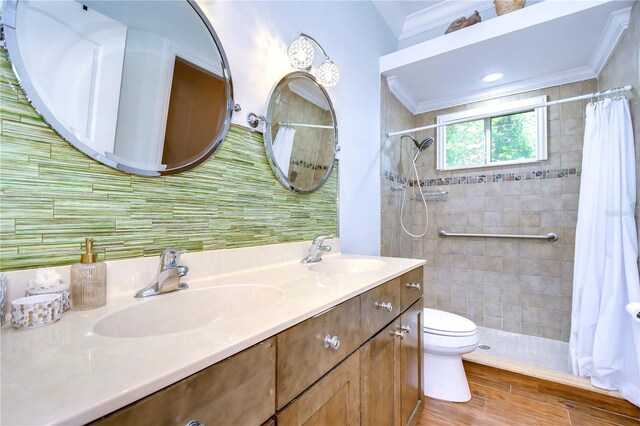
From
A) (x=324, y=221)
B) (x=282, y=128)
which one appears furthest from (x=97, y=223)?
(x=324, y=221)

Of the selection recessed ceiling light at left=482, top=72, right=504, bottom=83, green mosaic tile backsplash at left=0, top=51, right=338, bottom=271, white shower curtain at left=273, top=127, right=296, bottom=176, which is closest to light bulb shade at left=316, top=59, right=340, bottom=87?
white shower curtain at left=273, top=127, right=296, bottom=176

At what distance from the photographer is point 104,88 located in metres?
0.77

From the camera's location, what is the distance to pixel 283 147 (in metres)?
1.34

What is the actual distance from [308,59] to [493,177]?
6.92 ft

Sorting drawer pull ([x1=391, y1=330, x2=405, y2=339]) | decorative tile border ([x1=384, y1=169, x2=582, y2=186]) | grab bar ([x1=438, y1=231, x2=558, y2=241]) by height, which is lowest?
drawer pull ([x1=391, y1=330, x2=405, y2=339])

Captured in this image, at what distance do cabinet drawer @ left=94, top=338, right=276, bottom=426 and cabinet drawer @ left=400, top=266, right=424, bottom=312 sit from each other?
31.6 inches

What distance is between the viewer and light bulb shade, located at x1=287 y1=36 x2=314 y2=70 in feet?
4.47

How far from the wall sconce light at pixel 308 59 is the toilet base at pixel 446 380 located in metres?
1.77

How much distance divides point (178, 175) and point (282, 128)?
59cm

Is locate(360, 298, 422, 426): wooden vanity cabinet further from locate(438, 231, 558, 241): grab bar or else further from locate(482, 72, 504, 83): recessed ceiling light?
locate(482, 72, 504, 83): recessed ceiling light

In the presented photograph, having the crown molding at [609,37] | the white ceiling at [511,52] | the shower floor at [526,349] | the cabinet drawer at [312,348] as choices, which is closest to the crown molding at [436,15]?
the white ceiling at [511,52]

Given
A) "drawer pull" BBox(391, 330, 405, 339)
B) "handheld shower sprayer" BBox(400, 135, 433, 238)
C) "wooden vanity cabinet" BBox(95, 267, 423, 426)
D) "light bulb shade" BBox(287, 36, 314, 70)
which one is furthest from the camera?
"handheld shower sprayer" BBox(400, 135, 433, 238)

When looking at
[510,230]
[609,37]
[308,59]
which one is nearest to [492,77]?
[609,37]

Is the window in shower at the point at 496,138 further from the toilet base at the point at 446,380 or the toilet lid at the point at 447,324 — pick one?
the toilet base at the point at 446,380
